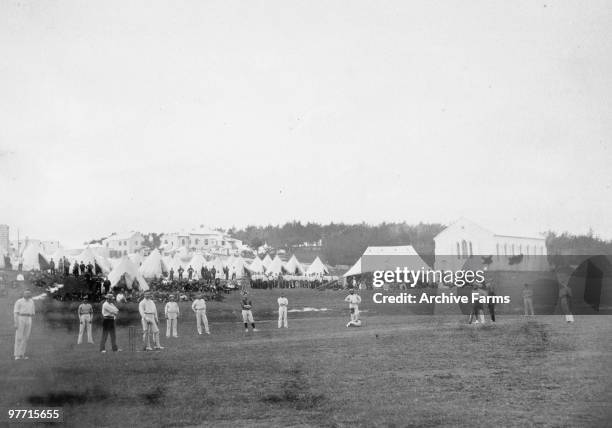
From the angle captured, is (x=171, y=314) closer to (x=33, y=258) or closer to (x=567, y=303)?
(x=33, y=258)

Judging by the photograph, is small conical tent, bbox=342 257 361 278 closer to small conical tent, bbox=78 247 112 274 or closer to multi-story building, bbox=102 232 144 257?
multi-story building, bbox=102 232 144 257

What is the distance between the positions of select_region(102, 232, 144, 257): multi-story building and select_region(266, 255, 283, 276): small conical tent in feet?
45.4

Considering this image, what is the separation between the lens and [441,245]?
30.7 m

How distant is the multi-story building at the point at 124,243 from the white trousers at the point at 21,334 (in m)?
9.26

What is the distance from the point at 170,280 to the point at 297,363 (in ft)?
51.8

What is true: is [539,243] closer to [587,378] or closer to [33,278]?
[587,378]

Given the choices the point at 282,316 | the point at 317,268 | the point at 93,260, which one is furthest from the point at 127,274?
the point at 317,268

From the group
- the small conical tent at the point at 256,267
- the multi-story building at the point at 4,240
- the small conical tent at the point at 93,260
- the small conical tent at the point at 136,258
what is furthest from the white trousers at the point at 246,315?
the small conical tent at the point at 256,267

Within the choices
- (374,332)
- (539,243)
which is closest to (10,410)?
(374,332)

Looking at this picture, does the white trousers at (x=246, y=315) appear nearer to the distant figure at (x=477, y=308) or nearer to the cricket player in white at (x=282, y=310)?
the cricket player in white at (x=282, y=310)

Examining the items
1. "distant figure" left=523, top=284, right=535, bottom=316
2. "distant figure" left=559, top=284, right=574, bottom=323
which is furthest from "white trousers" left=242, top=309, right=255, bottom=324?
"distant figure" left=523, top=284, right=535, bottom=316

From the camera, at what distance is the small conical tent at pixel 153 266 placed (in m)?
31.6

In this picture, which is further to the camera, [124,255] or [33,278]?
[124,255]

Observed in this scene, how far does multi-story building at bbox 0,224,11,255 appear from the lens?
17.0 m
